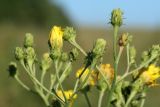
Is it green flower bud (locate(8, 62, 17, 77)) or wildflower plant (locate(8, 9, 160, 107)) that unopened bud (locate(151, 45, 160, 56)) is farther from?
green flower bud (locate(8, 62, 17, 77))

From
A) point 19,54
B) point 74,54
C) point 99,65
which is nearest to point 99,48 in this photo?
point 99,65

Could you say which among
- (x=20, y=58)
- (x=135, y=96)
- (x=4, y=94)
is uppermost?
(x=20, y=58)

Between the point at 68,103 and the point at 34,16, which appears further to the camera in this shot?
the point at 34,16

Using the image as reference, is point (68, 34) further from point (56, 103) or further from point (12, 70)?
point (12, 70)

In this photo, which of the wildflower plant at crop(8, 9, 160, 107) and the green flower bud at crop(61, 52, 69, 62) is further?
the green flower bud at crop(61, 52, 69, 62)

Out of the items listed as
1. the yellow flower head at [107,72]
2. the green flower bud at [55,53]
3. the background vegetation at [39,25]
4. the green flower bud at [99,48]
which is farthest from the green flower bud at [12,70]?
the background vegetation at [39,25]

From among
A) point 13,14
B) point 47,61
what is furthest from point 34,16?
point 47,61

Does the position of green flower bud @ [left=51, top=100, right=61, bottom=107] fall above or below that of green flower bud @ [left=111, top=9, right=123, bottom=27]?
below

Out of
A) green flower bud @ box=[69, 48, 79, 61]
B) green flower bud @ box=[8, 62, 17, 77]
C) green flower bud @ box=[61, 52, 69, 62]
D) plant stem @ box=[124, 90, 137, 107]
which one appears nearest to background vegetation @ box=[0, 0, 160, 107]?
green flower bud @ box=[8, 62, 17, 77]

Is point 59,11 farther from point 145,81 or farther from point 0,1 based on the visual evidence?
point 145,81
